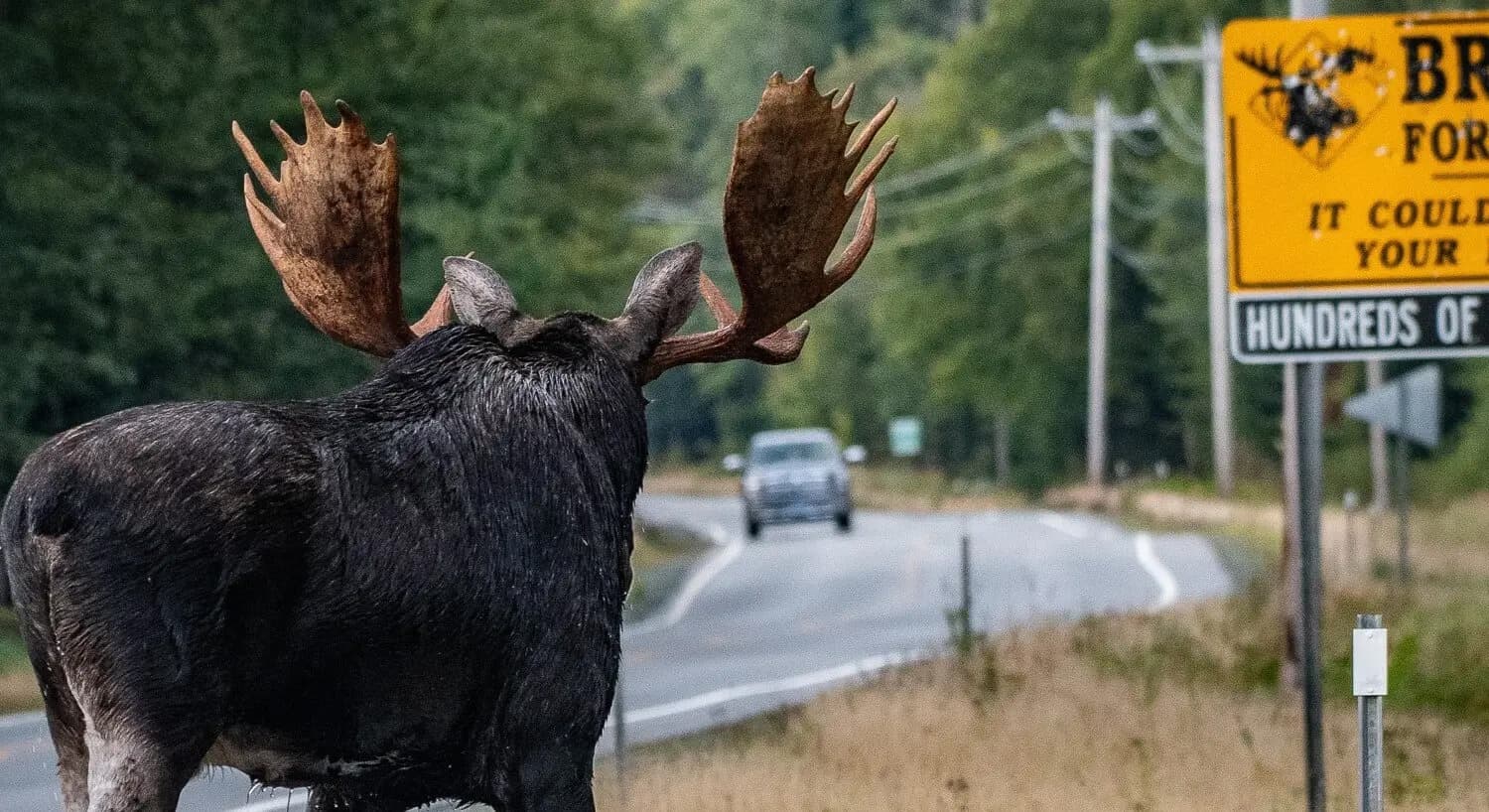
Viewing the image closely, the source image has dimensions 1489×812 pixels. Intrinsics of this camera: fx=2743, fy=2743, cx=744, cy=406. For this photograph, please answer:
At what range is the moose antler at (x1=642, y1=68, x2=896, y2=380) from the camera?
21.8 ft

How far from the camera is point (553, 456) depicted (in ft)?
20.4

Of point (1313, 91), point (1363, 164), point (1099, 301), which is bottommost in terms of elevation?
point (1363, 164)

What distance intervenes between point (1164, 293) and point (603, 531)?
5712 centimetres

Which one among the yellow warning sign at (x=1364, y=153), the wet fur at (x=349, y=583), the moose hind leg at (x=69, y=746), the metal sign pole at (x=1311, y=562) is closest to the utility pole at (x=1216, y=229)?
the metal sign pole at (x=1311, y=562)

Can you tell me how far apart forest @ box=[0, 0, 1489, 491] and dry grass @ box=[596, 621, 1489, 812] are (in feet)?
28.3

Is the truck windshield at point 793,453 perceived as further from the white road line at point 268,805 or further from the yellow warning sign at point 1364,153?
the yellow warning sign at point 1364,153

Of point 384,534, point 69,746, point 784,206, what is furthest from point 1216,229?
point 69,746

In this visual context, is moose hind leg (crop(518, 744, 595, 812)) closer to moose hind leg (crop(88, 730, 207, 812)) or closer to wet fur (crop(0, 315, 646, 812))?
wet fur (crop(0, 315, 646, 812))

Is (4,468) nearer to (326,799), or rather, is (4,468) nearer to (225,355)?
(225,355)

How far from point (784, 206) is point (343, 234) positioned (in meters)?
1.14

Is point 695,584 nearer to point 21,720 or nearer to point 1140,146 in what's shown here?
point 21,720

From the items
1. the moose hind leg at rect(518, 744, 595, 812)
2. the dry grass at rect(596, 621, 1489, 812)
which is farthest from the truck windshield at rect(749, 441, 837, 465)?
the moose hind leg at rect(518, 744, 595, 812)

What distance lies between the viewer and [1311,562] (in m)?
11.6

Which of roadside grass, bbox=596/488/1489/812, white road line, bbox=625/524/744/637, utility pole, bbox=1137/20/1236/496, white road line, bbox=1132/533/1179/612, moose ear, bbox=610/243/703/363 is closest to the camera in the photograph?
moose ear, bbox=610/243/703/363
